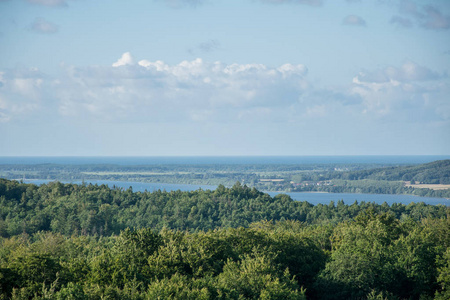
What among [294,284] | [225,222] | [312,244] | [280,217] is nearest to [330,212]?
[280,217]

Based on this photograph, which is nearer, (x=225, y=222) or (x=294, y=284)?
(x=294, y=284)

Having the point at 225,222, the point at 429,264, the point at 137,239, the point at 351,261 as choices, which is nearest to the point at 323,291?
the point at 351,261

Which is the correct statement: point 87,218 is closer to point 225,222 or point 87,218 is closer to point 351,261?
point 225,222

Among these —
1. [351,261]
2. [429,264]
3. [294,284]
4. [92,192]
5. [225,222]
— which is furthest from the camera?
[92,192]

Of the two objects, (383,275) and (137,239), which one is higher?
(137,239)

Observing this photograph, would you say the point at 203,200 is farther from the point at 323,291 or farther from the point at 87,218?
the point at 323,291

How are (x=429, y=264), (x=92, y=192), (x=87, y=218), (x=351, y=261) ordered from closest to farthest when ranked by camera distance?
(x=351, y=261)
(x=429, y=264)
(x=87, y=218)
(x=92, y=192)

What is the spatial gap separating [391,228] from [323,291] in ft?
59.4

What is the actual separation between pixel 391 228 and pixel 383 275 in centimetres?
1546

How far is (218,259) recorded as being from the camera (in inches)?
1737

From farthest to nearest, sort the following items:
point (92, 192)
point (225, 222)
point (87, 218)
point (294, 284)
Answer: point (92, 192), point (225, 222), point (87, 218), point (294, 284)

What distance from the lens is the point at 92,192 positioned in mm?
110375

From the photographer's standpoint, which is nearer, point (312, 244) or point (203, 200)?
point (312, 244)

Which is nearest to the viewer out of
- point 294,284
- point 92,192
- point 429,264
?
point 294,284
